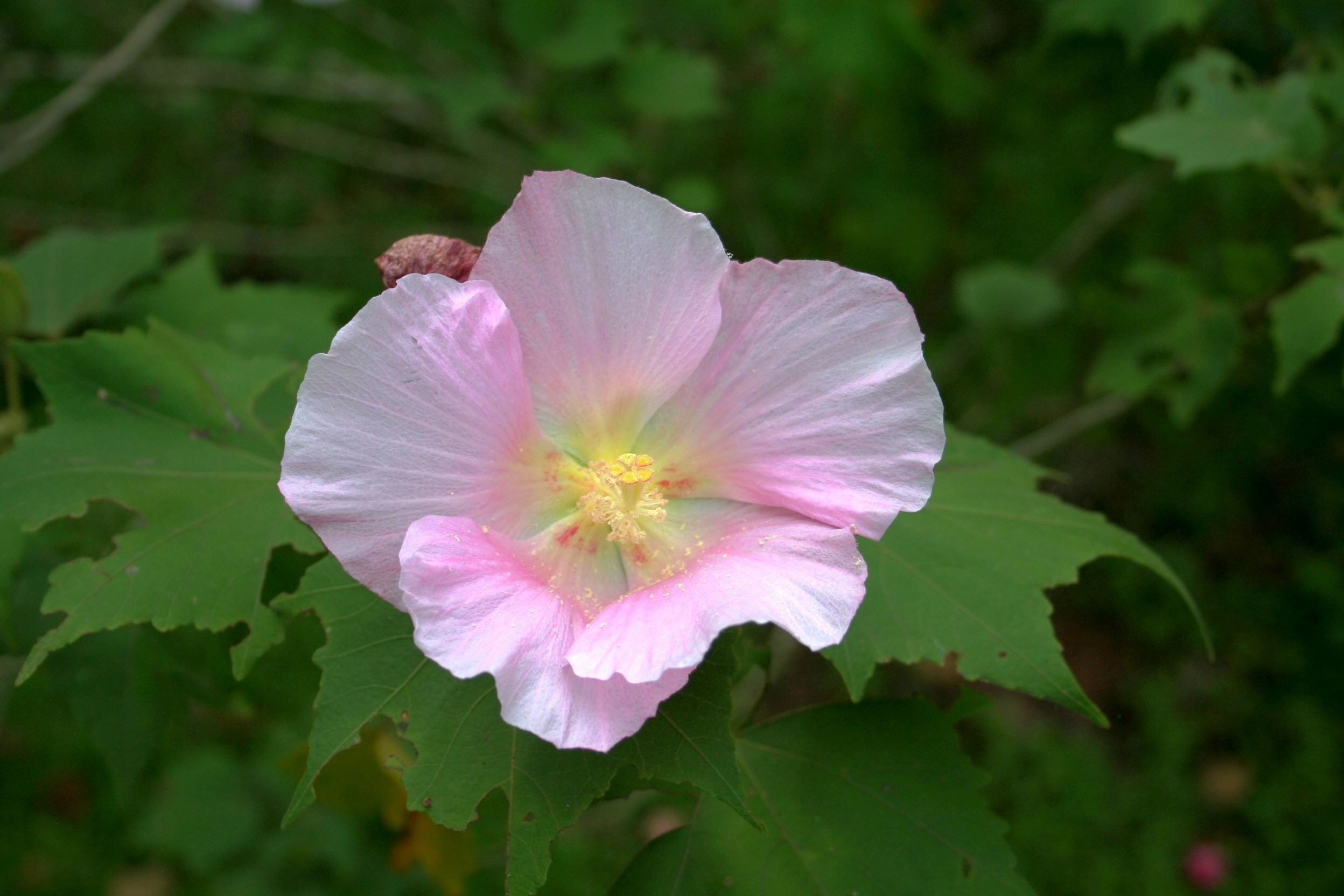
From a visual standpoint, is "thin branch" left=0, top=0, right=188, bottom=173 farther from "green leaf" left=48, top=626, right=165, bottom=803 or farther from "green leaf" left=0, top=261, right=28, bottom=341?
"green leaf" left=48, top=626, right=165, bottom=803

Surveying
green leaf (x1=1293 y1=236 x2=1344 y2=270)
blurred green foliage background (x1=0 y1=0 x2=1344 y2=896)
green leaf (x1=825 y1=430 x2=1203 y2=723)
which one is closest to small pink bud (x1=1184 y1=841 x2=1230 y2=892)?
blurred green foliage background (x1=0 y1=0 x2=1344 y2=896)

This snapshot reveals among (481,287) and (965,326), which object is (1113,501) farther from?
(481,287)

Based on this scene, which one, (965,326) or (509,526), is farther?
(965,326)

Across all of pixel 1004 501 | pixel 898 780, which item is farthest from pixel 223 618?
pixel 1004 501

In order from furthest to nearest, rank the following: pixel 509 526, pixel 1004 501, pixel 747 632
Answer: pixel 1004 501 < pixel 747 632 < pixel 509 526

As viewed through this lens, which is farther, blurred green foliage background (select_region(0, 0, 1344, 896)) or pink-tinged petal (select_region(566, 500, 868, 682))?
blurred green foliage background (select_region(0, 0, 1344, 896))
